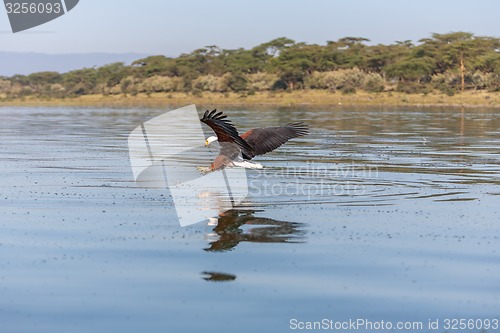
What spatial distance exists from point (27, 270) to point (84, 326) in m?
2.10

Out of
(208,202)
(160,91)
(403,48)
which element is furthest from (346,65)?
(208,202)

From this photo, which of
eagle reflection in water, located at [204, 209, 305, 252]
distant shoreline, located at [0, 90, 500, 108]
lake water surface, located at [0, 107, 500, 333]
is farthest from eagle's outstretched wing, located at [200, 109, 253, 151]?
distant shoreline, located at [0, 90, 500, 108]

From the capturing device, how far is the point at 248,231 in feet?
37.3

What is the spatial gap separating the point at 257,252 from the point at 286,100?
63.0 meters

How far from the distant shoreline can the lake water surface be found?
162 feet

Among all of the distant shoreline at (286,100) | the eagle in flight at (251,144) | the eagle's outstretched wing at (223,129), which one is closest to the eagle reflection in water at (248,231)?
the eagle's outstretched wing at (223,129)

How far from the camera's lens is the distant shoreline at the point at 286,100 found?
67.5m

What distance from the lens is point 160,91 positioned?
291 ft

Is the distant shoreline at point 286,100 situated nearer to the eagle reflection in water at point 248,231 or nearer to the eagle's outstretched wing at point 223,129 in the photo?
the eagle's outstretched wing at point 223,129

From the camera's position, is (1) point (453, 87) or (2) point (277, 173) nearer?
(2) point (277, 173)

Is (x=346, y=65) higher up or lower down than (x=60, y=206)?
lower down

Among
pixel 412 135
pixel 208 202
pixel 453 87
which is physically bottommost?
pixel 453 87

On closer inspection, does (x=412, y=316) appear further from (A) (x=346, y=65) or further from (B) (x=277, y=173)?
(A) (x=346, y=65)

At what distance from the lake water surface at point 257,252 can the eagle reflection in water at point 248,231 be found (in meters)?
0.03
